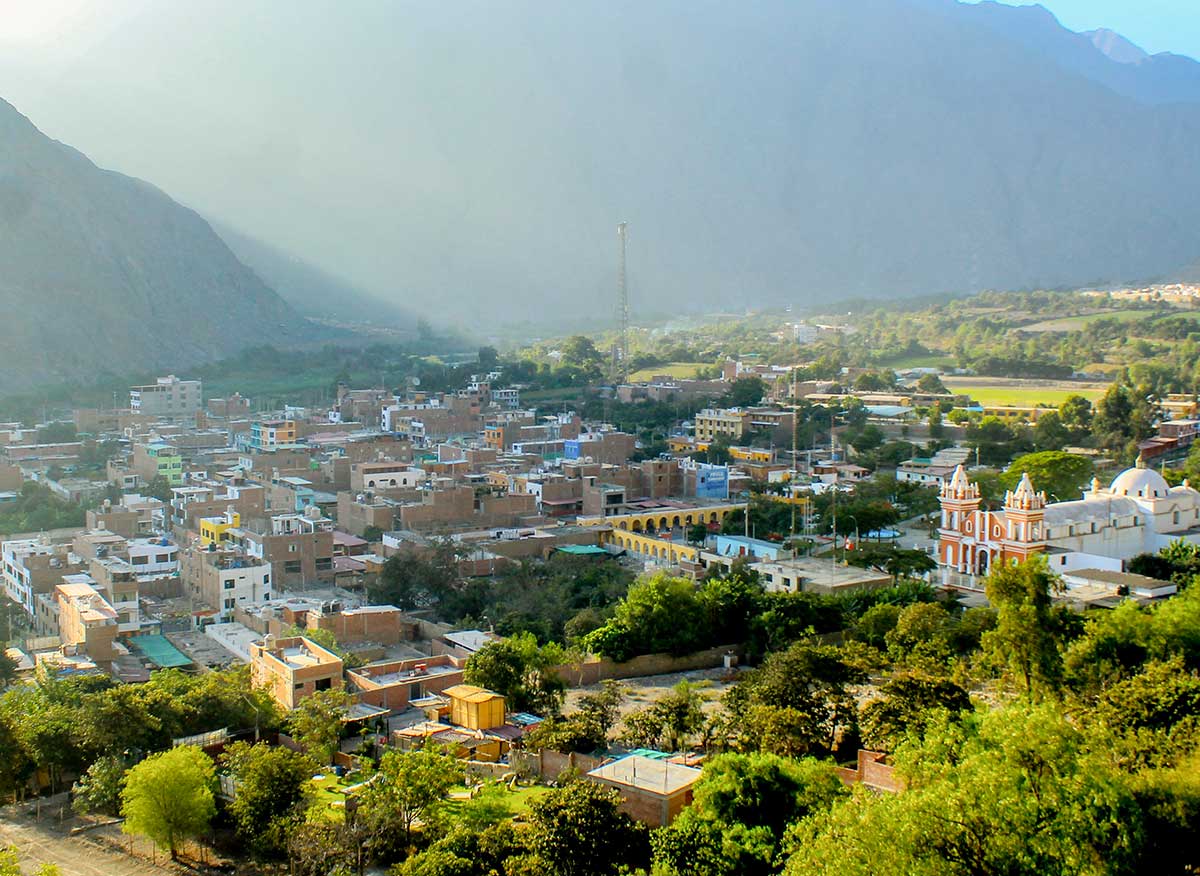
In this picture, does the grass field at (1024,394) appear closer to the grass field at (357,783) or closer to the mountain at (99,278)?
the grass field at (357,783)

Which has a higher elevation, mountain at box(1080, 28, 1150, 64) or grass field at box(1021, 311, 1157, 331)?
mountain at box(1080, 28, 1150, 64)

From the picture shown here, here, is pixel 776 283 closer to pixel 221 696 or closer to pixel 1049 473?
pixel 1049 473

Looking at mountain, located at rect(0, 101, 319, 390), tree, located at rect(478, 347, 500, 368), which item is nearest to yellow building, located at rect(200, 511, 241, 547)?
mountain, located at rect(0, 101, 319, 390)

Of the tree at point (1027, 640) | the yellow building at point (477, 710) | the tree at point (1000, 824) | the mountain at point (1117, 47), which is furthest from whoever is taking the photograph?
the mountain at point (1117, 47)

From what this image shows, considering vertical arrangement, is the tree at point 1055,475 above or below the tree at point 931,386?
below

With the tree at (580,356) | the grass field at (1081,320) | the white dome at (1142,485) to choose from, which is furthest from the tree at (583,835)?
the grass field at (1081,320)

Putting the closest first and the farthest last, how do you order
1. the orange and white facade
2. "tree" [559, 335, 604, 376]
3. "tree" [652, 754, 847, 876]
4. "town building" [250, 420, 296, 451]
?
"tree" [652, 754, 847, 876], the orange and white facade, "town building" [250, 420, 296, 451], "tree" [559, 335, 604, 376]

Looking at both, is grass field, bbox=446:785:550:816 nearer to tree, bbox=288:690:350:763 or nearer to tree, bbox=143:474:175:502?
tree, bbox=288:690:350:763
